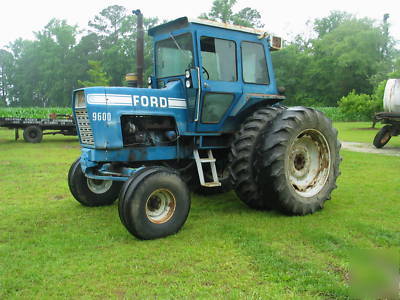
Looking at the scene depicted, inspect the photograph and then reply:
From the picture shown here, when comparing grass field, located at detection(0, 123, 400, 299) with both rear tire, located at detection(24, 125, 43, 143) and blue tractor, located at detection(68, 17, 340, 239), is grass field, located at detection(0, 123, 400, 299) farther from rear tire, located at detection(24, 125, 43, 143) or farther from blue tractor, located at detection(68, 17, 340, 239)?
rear tire, located at detection(24, 125, 43, 143)

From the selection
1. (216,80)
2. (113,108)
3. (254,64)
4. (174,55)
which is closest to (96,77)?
(174,55)

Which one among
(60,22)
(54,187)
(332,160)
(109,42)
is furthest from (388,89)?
(60,22)

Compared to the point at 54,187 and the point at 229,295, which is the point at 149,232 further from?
the point at 54,187

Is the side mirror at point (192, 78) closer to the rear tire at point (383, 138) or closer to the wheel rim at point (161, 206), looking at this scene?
the wheel rim at point (161, 206)

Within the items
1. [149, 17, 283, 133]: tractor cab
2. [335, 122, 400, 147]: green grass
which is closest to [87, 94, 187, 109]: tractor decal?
[149, 17, 283, 133]: tractor cab

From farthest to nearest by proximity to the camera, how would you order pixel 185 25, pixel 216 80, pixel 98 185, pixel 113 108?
pixel 98 185
pixel 216 80
pixel 185 25
pixel 113 108

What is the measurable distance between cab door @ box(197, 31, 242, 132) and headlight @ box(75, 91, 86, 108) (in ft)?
5.33

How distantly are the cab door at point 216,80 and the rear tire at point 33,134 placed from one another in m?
14.6

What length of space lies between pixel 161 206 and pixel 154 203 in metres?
0.10

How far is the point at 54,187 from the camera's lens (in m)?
8.09

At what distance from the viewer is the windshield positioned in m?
5.76

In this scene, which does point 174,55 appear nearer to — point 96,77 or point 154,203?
point 154,203

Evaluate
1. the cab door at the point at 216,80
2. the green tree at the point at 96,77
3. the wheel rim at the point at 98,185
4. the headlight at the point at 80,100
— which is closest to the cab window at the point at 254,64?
the cab door at the point at 216,80

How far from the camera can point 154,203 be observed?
4980mm
